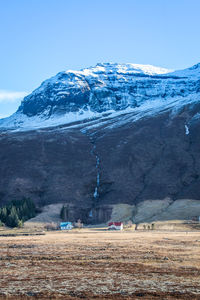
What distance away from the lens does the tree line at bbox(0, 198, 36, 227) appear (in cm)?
12788

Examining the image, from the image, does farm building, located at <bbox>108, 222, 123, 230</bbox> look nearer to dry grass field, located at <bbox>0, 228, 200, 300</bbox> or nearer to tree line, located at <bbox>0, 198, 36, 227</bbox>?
tree line, located at <bbox>0, 198, 36, 227</bbox>

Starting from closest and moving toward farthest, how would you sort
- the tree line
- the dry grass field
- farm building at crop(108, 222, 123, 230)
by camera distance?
the dry grass field
farm building at crop(108, 222, 123, 230)
the tree line

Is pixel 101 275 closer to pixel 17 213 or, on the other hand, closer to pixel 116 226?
pixel 116 226

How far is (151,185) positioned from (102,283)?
13984cm

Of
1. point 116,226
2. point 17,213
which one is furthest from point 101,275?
point 17,213

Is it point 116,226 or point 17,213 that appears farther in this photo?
point 17,213

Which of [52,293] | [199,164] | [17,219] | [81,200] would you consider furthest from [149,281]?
[199,164]

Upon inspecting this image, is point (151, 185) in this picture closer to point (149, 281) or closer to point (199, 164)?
point (199, 164)

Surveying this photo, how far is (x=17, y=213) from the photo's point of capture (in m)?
136

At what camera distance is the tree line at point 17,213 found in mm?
127875

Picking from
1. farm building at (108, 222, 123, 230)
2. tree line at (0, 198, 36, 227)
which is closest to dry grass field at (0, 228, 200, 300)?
farm building at (108, 222, 123, 230)

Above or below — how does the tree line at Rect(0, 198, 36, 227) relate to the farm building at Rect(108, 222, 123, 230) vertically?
above

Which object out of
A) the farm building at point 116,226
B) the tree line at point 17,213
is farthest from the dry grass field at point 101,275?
the tree line at point 17,213

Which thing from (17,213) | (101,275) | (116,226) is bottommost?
(116,226)
